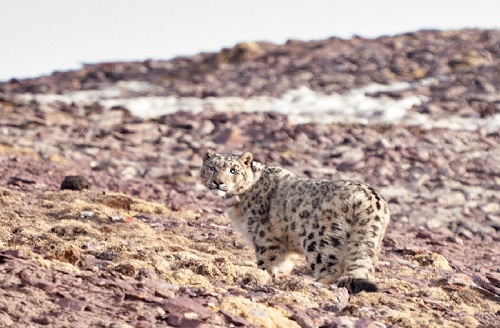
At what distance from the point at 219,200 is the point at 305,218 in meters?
10.6

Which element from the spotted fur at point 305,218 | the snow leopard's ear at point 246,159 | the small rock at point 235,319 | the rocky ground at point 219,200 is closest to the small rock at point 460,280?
the rocky ground at point 219,200

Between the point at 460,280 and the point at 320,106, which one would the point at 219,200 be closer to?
the point at 460,280

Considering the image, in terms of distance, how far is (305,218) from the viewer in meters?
13.0

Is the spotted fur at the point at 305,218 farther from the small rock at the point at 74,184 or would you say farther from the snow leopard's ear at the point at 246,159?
the small rock at the point at 74,184

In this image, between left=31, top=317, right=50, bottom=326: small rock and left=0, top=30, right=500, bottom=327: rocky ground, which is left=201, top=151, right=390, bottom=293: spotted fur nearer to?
left=0, top=30, right=500, bottom=327: rocky ground

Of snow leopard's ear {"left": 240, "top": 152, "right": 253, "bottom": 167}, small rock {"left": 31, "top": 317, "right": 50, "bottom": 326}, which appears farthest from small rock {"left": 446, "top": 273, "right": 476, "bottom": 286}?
small rock {"left": 31, "top": 317, "right": 50, "bottom": 326}

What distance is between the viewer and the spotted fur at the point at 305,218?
12211mm

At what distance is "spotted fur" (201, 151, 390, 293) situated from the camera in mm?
12211

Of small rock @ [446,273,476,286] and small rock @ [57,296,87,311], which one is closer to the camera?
small rock @ [57,296,87,311]

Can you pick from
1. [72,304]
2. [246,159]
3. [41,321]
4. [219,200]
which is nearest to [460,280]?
[246,159]

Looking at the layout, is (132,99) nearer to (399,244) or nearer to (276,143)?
(276,143)

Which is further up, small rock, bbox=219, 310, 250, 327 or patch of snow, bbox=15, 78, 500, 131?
small rock, bbox=219, 310, 250, 327

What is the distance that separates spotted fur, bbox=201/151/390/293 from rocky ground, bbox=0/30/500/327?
0.46 meters

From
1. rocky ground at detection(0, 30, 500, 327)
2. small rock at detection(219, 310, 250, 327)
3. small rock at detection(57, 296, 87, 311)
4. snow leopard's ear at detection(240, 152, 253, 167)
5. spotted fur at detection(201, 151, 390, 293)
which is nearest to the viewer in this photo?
small rock at detection(57, 296, 87, 311)
